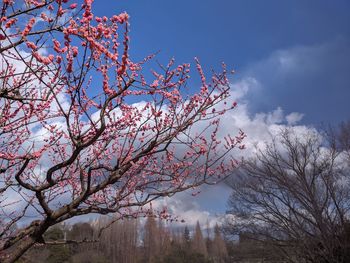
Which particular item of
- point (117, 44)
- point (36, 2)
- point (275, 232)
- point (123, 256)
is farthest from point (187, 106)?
point (123, 256)

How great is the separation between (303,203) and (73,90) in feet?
41.5

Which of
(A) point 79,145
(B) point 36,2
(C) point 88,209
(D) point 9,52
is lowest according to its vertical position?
(C) point 88,209

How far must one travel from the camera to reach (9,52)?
335cm

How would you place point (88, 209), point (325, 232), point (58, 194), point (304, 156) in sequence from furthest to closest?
point (304, 156)
point (325, 232)
point (58, 194)
point (88, 209)

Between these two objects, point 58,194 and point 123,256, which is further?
point 123,256

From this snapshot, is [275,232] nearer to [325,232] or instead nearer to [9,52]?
[325,232]

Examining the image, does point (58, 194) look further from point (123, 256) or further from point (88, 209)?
point (123, 256)

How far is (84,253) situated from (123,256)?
861 cm

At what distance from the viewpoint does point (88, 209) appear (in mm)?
4242

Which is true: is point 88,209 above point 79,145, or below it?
below

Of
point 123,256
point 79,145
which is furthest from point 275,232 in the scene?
point 123,256

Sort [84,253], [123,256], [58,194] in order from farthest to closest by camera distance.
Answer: [123,256] → [84,253] → [58,194]

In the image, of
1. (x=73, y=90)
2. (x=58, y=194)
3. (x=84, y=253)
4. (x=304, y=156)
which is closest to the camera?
(x=73, y=90)

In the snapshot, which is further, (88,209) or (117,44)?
(88,209)
